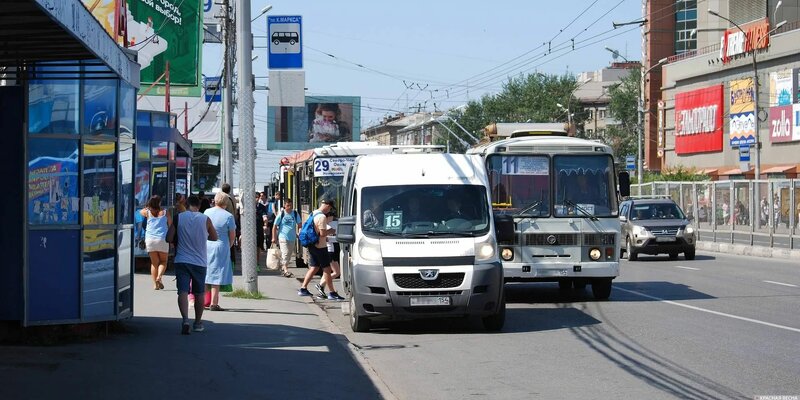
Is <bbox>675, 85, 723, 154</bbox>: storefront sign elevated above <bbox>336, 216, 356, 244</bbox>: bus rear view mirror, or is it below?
above

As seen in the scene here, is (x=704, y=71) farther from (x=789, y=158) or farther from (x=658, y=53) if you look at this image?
(x=658, y=53)

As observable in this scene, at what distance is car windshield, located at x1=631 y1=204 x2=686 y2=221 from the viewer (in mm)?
34844

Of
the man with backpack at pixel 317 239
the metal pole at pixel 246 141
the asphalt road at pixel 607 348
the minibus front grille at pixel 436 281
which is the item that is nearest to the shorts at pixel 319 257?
the man with backpack at pixel 317 239

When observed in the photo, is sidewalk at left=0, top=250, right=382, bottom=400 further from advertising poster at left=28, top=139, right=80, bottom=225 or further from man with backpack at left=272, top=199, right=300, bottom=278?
man with backpack at left=272, top=199, right=300, bottom=278

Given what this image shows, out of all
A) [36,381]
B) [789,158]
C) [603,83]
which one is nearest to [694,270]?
[36,381]

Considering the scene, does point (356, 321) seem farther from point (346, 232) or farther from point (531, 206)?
point (531, 206)

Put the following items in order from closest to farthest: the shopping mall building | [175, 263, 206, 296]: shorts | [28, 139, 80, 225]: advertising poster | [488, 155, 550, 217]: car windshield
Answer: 1. [28, 139, 80, 225]: advertising poster
2. [175, 263, 206, 296]: shorts
3. [488, 155, 550, 217]: car windshield
4. the shopping mall building

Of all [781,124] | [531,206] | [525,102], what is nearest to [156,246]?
[531,206]

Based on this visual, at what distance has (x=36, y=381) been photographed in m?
10.1

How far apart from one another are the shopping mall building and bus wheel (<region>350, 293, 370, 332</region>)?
3873 cm

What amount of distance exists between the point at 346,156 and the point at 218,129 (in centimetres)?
3376

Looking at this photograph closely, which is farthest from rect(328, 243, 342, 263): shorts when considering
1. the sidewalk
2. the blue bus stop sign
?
the sidewalk

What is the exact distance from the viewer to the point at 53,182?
42.1ft

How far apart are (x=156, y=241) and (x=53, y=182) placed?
8710mm
